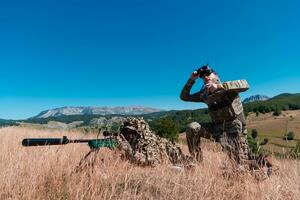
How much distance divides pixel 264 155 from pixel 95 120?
3139 mm

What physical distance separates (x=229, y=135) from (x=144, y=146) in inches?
68.3

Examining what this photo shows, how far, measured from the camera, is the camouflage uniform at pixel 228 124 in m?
6.41

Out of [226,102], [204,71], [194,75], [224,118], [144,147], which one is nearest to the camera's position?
[226,102]

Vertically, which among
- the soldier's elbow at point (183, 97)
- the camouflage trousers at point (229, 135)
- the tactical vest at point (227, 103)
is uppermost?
the soldier's elbow at point (183, 97)

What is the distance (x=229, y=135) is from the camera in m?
6.61

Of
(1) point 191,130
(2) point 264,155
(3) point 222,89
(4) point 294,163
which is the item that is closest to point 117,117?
(1) point 191,130

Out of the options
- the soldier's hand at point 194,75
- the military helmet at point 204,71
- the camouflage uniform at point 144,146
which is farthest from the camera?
the camouflage uniform at point 144,146

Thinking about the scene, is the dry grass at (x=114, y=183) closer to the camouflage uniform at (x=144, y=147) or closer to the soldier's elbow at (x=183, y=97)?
the camouflage uniform at (x=144, y=147)

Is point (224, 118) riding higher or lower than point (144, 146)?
higher

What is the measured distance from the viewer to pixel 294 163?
7.24 metres

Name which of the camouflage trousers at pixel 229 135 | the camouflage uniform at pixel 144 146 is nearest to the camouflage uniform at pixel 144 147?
the camouflage uniform at pixel 144 146

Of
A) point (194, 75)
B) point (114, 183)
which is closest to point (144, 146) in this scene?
point (194, 75)

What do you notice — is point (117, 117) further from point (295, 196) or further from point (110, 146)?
point (295, 196)

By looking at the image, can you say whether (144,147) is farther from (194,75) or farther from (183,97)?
(194,75)
